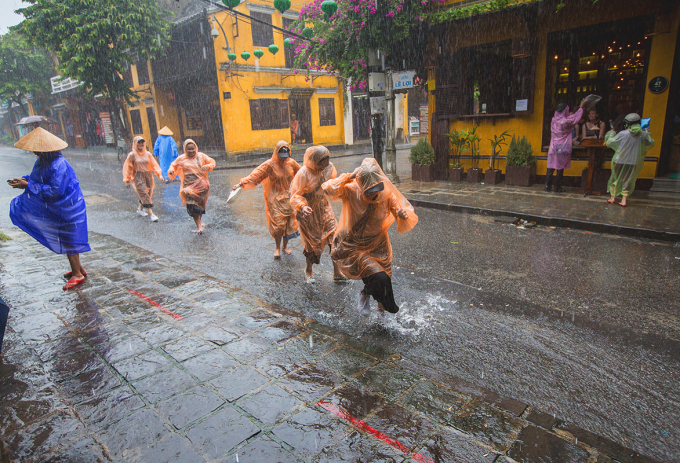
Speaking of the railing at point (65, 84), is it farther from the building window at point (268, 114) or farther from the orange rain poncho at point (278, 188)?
the orange rain poncho at point (278, 188)

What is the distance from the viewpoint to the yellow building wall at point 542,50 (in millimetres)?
8414

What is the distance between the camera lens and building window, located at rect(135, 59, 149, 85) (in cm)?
2633

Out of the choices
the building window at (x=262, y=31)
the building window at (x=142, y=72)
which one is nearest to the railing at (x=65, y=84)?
the building window at (x=142, y=72)

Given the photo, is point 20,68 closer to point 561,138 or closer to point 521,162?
point 521,162

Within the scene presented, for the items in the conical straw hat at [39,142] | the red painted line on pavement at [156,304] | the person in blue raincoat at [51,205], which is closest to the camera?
the red painted line on pavement at [156,304]

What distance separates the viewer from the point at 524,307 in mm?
4215

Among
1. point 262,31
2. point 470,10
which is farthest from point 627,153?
point 262,31

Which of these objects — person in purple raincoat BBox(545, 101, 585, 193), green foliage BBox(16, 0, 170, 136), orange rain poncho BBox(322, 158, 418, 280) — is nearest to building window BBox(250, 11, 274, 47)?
green foliage BBox(16, 0, 170, 136)

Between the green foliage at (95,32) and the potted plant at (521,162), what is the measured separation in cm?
1793

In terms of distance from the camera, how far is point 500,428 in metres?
2.39

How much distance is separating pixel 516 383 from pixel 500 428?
697 mm

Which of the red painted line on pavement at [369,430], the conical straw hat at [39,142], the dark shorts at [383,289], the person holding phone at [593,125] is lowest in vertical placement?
the red painted line on pavement at [369,430]

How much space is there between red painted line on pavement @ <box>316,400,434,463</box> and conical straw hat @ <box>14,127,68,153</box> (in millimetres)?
4286

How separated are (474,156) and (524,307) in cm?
823
